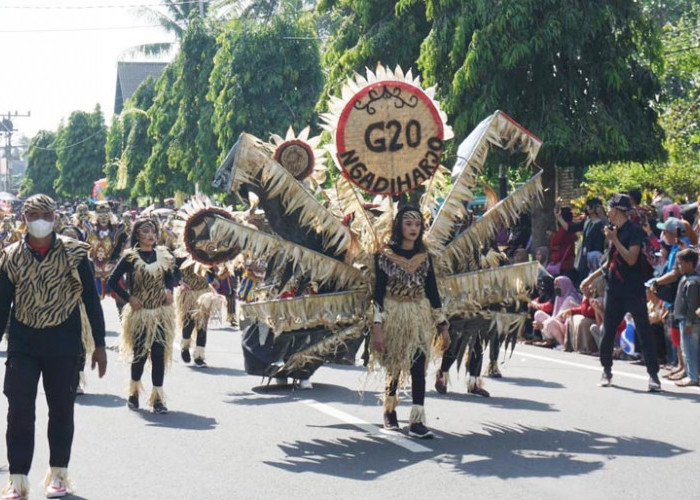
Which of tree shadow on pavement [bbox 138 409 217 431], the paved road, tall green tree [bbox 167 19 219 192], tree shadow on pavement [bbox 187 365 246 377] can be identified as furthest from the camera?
tall green tree [bbox 167 19 219 192]

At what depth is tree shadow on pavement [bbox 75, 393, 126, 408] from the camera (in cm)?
1126

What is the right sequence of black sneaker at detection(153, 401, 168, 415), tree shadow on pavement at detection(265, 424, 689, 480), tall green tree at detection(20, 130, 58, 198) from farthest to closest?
A: tall green tree at detection(20, 130, 58, 198), black sneaker at detection(153, 401, 168, 415), tree shadow on pavement at detection(265, 424, 689, 480)

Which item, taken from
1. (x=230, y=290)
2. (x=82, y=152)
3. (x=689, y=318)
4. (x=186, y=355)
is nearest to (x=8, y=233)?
(x=230, y=290)

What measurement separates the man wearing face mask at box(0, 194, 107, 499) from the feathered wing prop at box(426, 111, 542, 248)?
3255 mm

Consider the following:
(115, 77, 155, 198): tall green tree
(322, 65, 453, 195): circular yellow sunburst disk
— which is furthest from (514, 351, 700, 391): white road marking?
(115, 77, 155, 198): tall green tree

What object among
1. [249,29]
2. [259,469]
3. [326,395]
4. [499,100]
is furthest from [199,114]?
[259,469]

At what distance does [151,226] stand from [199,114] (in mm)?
28541

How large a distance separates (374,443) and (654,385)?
371 cm

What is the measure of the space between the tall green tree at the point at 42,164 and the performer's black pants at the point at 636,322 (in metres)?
85.8

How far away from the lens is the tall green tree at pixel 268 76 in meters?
34.2

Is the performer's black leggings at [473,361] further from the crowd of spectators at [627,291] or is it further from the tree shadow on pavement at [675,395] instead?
the tree shadow on pavement at [675,395]

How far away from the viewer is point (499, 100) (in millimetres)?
20141

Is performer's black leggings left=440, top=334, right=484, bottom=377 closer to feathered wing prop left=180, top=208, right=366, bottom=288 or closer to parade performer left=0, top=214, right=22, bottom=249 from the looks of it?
feathered wing prop left=180, top=208, right=366, bottom=288

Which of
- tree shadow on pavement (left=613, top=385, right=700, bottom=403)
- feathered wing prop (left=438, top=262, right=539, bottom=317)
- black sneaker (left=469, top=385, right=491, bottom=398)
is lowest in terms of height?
black sneaker (left=469, top=385, right=491, bottom=398)
